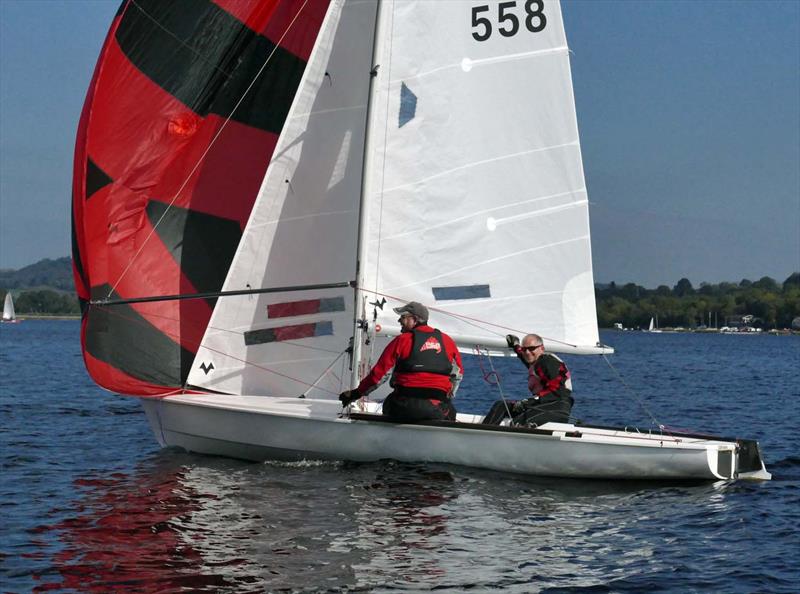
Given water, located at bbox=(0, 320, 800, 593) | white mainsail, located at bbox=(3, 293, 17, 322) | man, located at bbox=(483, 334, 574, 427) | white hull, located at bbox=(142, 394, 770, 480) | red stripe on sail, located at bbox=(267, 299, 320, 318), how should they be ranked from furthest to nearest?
white mainsail, located at bbox=(3, 293, 17, 322), red stripe on sail, located at bbox=(267, 299, 320, 318), man, located at bbox=(483, 334, 574, 427), white hull, located at bbox=(142, 394, 770, 480), water, located at bbox=(0, 320, 800, 593)

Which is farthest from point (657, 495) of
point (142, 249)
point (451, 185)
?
point (142, 249)

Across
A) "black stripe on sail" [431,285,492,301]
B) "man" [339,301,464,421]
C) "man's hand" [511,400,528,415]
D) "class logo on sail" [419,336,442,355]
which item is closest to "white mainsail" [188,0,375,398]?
"black stripe on sail" [431,285,492,301]

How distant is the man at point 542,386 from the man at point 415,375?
2.48ft

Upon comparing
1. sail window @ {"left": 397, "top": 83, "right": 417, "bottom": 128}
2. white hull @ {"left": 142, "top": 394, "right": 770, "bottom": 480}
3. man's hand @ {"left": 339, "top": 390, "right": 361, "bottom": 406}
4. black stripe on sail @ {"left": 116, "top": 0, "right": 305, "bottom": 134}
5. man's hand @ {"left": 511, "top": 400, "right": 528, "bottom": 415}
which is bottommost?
white hull @ {"left": 142, "top": 394, "right": 770, "bottom": 480}

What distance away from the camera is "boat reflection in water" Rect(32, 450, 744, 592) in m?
6.76

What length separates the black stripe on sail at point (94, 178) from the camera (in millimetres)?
11141

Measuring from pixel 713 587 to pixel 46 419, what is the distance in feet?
37.1

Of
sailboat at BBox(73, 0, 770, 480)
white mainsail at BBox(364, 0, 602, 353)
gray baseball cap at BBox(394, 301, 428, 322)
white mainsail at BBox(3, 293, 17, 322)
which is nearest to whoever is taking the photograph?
gray baseball cap at BBox(394, 301, 428, 322)

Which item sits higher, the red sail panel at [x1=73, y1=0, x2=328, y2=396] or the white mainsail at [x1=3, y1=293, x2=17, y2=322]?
the white mainsail at [x1=3, y1=293, x2=17, y2=322]

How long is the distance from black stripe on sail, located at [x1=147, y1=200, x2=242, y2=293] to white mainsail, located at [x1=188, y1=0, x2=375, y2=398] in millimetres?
720

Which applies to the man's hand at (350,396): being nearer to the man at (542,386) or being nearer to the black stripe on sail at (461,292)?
the man at (542,386)

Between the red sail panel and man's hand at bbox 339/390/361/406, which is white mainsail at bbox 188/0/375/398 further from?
man's hand at bbox 339/390/361/406

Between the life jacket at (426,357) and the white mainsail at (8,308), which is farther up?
the white mainsail at (8,308)

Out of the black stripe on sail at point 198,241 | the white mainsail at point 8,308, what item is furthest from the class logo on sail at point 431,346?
the white mainsail at point 8,308
